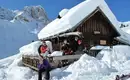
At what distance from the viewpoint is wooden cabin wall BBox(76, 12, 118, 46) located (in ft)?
73.4

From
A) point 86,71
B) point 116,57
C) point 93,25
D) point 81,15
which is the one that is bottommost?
point 86,71

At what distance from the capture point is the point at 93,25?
74.4 ft

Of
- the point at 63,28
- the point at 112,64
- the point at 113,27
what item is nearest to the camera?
the point at 112,64

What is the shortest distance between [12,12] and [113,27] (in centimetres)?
14980

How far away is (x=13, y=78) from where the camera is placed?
529 inches

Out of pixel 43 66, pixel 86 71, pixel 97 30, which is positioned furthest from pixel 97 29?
pixel 43 66

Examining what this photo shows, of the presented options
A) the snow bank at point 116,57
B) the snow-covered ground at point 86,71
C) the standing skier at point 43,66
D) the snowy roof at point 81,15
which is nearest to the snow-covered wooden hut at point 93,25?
the snowy roof at point 81,15

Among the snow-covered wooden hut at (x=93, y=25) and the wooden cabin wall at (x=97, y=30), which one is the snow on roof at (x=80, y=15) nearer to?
the snow-covered wooden hut at (x=93, y=25)

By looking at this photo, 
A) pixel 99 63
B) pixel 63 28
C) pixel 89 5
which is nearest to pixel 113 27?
pixel 89 5

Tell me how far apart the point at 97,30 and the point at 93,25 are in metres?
0.55

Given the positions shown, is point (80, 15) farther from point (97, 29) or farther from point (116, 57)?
point (116, 57)

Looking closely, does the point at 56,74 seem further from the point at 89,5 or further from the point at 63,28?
the point at 89,5

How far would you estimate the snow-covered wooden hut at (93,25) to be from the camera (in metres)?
21.1

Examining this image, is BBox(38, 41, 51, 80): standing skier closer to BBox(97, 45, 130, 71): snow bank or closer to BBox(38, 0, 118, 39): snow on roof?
BBox(97, 45, 130, 71): snow bank
